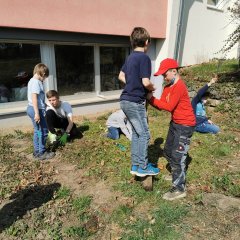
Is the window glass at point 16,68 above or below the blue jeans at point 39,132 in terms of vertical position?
above

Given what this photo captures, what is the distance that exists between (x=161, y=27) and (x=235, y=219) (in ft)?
23.6

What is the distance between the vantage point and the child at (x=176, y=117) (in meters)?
3.46

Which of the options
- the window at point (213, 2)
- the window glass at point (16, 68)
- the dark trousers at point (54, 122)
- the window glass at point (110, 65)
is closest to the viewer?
the dark trousers at point (54, 122)

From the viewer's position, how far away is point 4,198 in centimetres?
385

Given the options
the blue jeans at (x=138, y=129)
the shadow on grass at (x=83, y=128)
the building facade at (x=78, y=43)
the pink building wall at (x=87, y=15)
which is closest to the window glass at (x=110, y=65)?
the building facade at (x=78, y=43)

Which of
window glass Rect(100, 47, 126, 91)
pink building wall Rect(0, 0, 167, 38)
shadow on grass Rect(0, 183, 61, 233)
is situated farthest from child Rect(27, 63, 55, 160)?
window glass Rect(100, 47, 126, 91)

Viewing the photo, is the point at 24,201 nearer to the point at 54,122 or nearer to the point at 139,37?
the point at 54,122

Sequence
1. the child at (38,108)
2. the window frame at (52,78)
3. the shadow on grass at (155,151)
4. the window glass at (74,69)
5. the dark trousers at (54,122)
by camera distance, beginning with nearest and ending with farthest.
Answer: the child at (38,108) → the shadow on grass at (155,151) → the dark trousers at (54,122) → the window frame at (52,78) → the window glass at (74,69)

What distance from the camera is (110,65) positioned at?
359 inches

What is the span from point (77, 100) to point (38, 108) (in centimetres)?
354

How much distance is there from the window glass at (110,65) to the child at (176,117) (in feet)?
18.0

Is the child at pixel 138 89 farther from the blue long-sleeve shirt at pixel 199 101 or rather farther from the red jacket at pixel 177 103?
the blue long-sleeve shirt at pixel 199 101

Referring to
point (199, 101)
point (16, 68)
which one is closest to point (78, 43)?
point (16, 68)

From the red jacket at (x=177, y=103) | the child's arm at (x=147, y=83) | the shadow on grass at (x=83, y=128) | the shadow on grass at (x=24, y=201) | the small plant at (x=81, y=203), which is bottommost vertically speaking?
the shadow on grass at (x=83, y=128)
